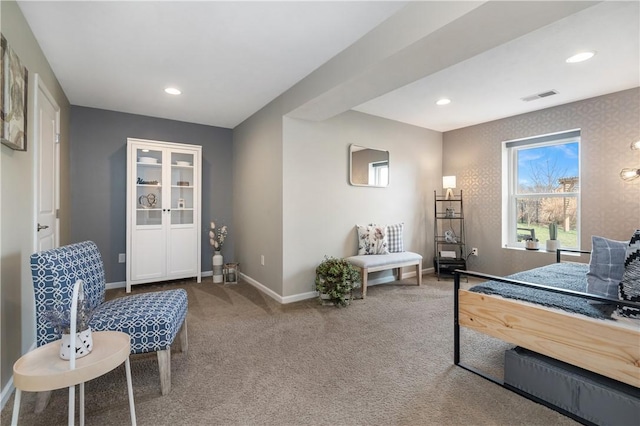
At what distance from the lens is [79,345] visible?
124cm

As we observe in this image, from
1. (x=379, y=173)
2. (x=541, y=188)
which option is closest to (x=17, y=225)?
(x=379, y=173)

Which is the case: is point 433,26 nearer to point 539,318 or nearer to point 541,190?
point 539,318

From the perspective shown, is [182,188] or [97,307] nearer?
[97,307]

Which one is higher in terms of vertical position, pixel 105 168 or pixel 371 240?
pixel 105 168

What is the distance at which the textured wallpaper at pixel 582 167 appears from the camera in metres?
3.25

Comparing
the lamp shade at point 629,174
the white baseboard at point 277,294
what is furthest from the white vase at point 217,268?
the lamp shade at point 629,174

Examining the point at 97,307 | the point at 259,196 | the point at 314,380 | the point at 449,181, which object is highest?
the point at 449,181

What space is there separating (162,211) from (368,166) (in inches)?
118

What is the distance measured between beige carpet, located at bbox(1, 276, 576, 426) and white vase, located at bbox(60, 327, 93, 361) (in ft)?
1.87

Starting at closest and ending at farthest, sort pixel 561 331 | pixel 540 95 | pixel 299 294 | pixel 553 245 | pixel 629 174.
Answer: pixel 561 331 → pixel 629 174 → pixel 540 95 → pixel 299 294 → pixel 553 245

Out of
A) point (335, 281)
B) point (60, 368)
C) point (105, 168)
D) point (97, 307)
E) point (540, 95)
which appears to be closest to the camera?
point (60, 368)

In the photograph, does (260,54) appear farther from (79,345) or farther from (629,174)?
(629,174)

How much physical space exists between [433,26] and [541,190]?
3560 mm

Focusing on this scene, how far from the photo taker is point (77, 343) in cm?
123
